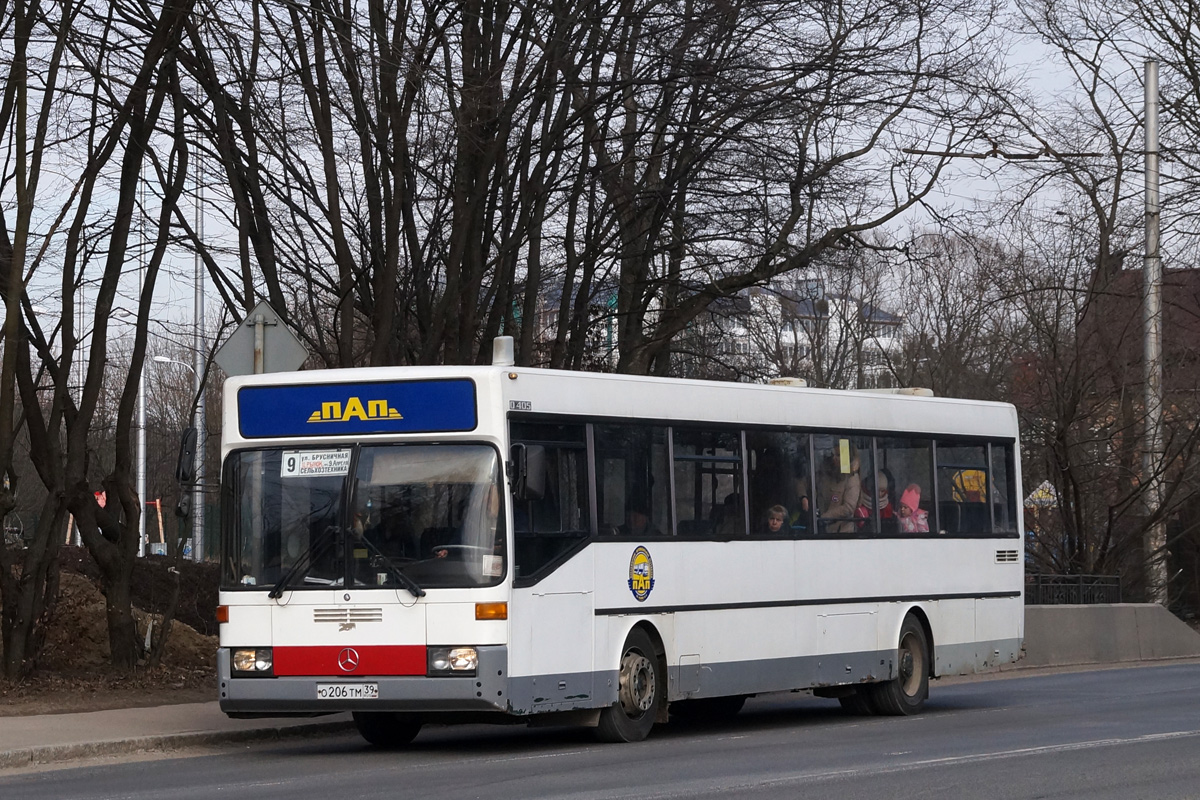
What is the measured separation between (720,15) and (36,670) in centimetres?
1009

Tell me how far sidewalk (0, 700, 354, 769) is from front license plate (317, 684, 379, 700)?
5.86 feet

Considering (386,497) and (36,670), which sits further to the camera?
(36,670)

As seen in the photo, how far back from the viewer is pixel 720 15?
62.7 feet

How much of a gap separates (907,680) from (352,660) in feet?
21.8

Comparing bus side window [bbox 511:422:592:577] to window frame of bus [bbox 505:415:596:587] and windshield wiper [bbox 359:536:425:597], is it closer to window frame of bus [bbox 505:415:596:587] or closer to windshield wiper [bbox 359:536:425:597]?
window frame of bus [bbox 505:415:596:587]

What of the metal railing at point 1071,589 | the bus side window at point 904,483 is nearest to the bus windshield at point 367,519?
the bus side window at point 904,483

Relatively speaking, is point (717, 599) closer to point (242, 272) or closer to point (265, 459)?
point (265, 459)

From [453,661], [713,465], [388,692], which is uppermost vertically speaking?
[713,465]

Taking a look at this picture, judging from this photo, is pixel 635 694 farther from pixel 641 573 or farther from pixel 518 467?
pixel 518 467

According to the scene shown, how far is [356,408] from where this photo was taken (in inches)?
504

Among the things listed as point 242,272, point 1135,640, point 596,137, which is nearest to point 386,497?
point 242,272

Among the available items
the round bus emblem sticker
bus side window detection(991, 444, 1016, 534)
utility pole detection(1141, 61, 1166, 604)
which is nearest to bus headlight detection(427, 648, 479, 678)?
the round bus emblem sticker

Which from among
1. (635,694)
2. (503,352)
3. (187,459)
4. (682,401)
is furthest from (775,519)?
(187,459)

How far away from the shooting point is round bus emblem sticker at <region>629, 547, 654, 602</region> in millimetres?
13625
